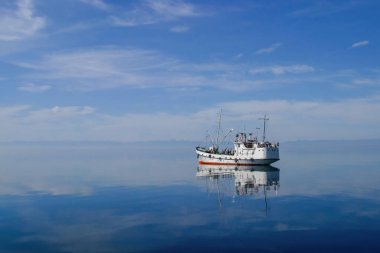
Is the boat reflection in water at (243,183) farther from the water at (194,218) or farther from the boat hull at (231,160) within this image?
the boat hull at (231,160)

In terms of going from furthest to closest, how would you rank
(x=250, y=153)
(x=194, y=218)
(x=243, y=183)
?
(x=250, y=153) → (x=243, y=183) → (x=194, y=218)

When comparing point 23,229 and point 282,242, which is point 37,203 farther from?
point 282,242

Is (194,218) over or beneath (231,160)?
beneath

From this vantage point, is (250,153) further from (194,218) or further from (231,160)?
(194,218)

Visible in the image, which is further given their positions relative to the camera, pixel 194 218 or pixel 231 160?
pixel 231 160

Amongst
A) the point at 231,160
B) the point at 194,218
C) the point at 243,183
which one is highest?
the point at 231,160

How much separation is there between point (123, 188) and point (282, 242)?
200 feet

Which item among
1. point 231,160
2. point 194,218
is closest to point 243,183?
point 194,218

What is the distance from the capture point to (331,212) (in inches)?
2468

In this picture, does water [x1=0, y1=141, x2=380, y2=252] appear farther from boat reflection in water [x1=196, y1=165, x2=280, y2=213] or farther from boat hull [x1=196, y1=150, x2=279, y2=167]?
boat hull [x1=196, y1=150, x2=279, y2=167]

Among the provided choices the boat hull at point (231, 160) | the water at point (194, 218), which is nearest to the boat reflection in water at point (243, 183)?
the water at point (194, 218)

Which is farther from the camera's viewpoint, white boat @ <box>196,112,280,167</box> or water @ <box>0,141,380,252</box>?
white boat @ <box>196,112,280,167</box>

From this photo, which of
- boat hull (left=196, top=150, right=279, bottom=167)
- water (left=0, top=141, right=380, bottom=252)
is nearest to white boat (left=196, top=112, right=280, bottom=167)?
boat hull (left=196, top=150, right=279, bottom=167)

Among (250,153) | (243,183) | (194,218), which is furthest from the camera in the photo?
(250,153)
